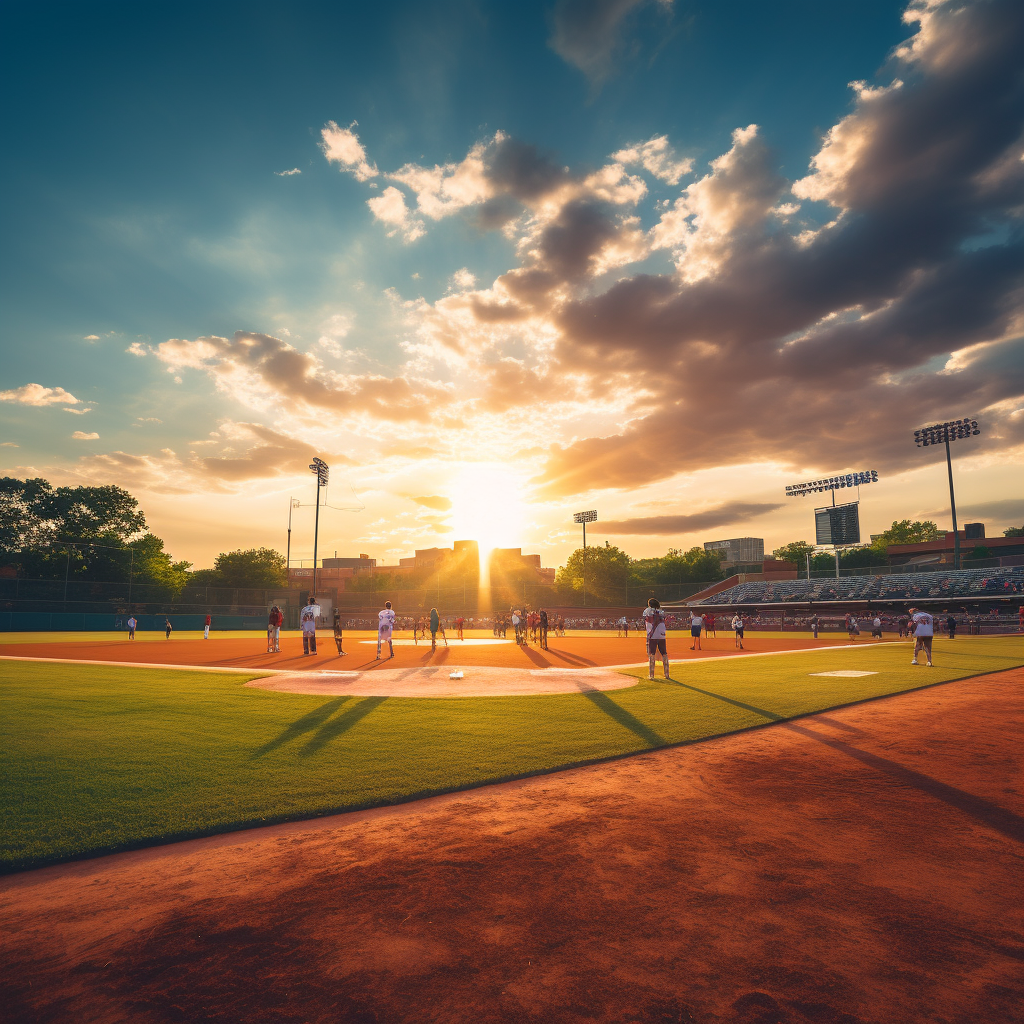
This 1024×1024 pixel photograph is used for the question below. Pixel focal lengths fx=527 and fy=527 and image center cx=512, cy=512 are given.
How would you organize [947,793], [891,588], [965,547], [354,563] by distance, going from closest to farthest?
1. [947,793]
2. [891,588]
3. [965,547]
4. [354,563]

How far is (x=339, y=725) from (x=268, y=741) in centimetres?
Result: 136

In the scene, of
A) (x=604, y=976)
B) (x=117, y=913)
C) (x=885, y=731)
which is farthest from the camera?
(x=885, y=731)

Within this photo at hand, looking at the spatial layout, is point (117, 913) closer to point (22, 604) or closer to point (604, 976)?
point (604, 976)

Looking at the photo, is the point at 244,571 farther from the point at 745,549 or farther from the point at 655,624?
the point at 745,549

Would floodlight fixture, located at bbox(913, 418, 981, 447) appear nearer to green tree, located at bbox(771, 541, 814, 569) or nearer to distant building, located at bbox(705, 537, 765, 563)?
green tree, located at bbox(771, 541, 814, 569)

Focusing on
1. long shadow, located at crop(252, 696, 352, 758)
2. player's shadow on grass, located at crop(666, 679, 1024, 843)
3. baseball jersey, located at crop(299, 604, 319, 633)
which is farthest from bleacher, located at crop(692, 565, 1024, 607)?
long shadow, located at crop(252, 696, 352, 758)

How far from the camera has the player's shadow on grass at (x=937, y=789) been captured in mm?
5246

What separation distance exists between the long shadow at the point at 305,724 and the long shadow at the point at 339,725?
0.75 feet

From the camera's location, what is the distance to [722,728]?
9086 millimetres

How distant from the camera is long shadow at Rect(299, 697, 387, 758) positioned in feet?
25.9

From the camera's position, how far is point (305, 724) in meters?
9.27

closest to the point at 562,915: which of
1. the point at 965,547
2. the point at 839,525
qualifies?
the point at 839,525

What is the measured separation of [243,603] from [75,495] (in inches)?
1762

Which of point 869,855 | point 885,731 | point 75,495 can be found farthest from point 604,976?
point 75,495
